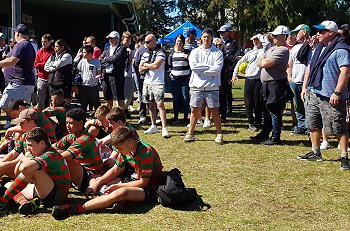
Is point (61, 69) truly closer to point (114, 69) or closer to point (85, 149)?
point (114, 69)

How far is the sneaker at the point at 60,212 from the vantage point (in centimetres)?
464

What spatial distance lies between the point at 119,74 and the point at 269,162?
4.06 m

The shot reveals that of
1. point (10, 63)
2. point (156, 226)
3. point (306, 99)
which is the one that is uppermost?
point (10, 63)

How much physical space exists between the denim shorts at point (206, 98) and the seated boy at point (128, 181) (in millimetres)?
2949

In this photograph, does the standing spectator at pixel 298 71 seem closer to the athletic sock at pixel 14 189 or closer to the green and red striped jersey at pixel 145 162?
the green and red striped jersey at pixel 145 162

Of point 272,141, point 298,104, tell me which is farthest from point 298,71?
point 272,141

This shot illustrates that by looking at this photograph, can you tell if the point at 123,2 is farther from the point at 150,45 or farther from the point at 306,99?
the point at 306,99

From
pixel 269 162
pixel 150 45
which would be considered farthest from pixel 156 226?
pixel 150 45

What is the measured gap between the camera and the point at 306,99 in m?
6.89

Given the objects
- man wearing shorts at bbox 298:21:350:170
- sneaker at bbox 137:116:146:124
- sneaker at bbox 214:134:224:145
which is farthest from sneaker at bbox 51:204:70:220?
sneaker at bbox 137:116:146:124

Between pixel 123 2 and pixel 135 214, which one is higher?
pixel 123 2

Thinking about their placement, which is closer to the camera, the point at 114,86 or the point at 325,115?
the point at 325,115

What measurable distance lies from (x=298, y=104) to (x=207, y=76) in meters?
1.95

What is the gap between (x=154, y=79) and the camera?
29.6 feet
